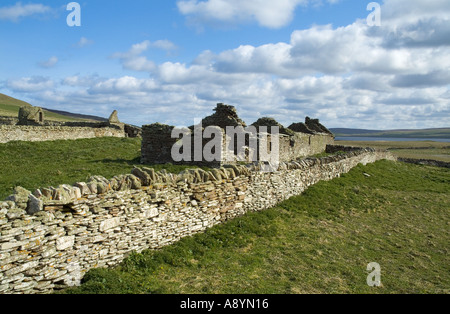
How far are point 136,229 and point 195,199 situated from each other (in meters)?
2.23

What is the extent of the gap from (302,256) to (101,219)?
219 inches

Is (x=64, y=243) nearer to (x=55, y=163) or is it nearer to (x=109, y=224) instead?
(x=109, y=224)

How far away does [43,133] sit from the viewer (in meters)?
26.0

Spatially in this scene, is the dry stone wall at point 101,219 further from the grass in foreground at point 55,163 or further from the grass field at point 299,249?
the grass in foreground at point 55,163

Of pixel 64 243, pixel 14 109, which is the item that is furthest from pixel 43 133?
pixel 14 109

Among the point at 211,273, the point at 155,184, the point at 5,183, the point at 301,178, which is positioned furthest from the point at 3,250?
the point at 301,178

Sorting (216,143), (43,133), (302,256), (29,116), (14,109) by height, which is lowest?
(302,256)

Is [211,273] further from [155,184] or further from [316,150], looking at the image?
[316,150]

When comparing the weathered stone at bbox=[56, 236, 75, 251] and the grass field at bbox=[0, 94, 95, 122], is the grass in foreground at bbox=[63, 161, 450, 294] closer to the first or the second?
the weathered stone at bbox=[56, 236, 75, 251]

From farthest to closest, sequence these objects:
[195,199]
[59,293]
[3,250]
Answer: [195,199] < [59,293] < [3,250]

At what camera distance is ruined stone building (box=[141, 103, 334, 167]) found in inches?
728

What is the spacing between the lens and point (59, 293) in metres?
6.09

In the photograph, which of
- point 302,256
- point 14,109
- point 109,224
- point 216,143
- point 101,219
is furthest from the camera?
point 14,109

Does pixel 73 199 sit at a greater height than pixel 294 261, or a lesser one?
greater
